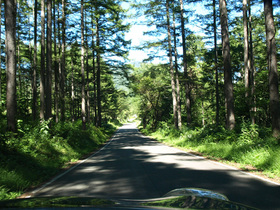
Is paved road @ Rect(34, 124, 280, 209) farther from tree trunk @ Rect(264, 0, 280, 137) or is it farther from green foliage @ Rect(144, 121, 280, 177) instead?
tree trunk @ Rect(264, 0, 280, 137)

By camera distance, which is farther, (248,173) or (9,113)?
(9,113)

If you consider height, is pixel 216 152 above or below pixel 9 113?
below

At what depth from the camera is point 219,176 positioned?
7031 millimetres

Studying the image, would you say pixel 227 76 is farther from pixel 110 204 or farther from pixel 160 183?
pixel 110 204

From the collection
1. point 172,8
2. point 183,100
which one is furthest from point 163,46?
point 183,100

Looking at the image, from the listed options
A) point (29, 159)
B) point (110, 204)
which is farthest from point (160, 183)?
point (29, 159)

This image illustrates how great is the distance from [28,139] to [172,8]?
1816cm

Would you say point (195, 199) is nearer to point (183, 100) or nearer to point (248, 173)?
point (248, 173)

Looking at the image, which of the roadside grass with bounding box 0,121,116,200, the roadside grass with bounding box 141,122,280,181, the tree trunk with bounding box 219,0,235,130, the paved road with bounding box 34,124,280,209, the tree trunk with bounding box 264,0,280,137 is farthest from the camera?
the tree trunk with bounding box 219,0,235,130

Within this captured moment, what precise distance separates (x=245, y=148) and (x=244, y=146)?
0.86 ft

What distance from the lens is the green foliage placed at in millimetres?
8078

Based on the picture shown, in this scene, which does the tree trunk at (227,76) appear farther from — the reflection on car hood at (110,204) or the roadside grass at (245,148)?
the reflection on car hood at (110,204)

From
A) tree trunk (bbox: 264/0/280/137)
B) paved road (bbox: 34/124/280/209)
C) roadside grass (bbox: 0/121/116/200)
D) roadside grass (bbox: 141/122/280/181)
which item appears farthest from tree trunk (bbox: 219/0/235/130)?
roadside grass (bbox: 0/121/116/200)

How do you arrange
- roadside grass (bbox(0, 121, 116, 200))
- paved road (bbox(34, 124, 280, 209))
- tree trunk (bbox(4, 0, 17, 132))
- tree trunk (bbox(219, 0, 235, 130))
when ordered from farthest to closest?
tree trunk (bbox(219, 0, 235, 130)) → tree trunk (bbox(4, 0, 17, 132)) → roadside grass (bbox(0, 121, 116, 200)) → paved road (bbox(34, 124, 280, 209))
